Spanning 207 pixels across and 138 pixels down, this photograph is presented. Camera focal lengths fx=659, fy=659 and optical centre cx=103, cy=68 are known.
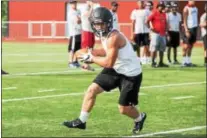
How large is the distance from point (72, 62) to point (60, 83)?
3856mm

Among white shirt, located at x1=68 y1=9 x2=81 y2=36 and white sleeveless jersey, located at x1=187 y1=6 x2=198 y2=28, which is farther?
white sleeveless jersey, located at x1=187 y1=6 x2=198 y2=28

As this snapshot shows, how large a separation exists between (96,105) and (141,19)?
873cm

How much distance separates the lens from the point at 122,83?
29.5 feet

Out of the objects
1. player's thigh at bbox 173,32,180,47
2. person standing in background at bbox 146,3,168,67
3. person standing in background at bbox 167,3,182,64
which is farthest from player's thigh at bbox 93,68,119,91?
player's thigh at bbox 173,32,180,47

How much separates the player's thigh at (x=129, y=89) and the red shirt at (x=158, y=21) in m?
10.5

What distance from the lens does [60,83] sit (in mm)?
15023

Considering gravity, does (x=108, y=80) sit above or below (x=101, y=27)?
below

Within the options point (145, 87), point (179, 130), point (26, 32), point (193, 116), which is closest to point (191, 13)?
point (145, 87)

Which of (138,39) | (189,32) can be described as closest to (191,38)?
(189,32)

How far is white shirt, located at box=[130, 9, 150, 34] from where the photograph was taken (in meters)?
20.3

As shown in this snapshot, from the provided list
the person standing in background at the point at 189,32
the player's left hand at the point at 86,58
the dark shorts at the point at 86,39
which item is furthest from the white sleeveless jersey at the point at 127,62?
the person standing in background at the point at 189,32

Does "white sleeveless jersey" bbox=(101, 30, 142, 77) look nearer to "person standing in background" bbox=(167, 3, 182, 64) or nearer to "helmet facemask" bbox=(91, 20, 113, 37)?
"helmet facemask" bbox=(91, 20, 113, 37)

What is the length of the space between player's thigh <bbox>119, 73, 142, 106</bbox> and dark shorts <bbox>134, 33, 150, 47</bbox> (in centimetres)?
1132

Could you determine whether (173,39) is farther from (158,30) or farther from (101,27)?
(101,27)
